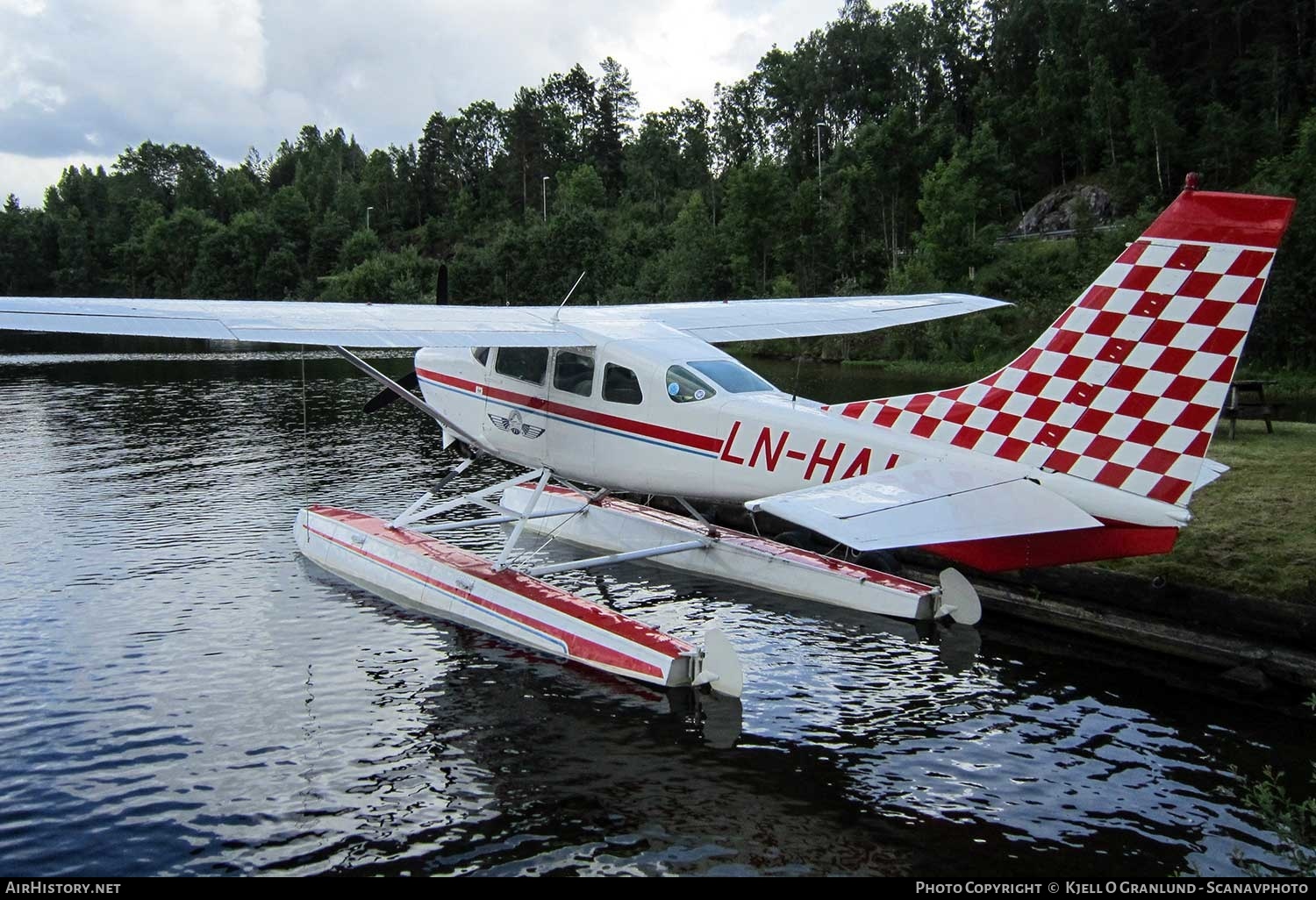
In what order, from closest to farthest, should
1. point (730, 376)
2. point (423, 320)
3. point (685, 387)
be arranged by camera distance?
point (685, 387) → point (730, 376) → point (423, 320)

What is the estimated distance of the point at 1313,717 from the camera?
25.5 feet

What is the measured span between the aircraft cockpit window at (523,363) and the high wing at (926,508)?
4.33 metres

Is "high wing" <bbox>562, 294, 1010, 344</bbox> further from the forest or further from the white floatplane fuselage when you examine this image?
the forest

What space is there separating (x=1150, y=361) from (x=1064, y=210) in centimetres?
5171

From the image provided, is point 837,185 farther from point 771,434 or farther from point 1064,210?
point 771,434

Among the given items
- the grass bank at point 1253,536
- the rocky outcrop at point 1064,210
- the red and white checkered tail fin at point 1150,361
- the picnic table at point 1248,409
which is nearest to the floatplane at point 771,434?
the red and white checkered tail fin at point 1150,361

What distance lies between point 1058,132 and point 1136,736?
5910 centimetres

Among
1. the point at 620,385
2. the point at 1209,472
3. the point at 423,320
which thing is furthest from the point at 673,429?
the point at 1209,472

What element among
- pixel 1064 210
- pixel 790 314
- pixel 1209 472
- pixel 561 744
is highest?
pixel 1064 210

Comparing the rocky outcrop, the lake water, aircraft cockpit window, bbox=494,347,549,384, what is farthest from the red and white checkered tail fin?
the rocky outcrop

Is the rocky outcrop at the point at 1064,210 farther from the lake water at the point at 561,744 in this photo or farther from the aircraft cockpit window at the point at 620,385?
the lake water at the point at 561,744

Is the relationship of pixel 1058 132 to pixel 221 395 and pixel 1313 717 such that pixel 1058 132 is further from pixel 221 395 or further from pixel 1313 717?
pixel 1313 717

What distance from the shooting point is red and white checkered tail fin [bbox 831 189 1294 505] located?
7.26m

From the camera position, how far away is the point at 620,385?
408 inches
